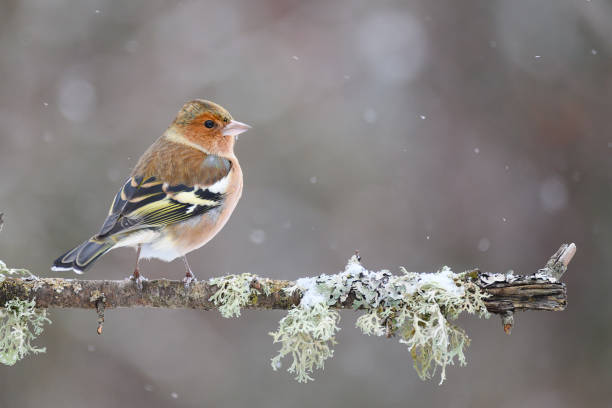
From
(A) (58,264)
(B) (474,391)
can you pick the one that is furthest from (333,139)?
(A) (58,264)

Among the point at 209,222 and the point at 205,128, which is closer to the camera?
the point at 209,222

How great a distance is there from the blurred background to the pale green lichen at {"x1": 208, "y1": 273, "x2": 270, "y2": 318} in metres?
5.20

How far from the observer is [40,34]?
30.7 ft

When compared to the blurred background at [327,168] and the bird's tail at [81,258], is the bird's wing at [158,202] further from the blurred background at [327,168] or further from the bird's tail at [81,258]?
the blurred background at [327,168]

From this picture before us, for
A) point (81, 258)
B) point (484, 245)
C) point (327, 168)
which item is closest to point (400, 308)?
point (81, 258)

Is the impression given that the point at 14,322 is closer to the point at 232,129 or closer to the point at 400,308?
the point at 400,308

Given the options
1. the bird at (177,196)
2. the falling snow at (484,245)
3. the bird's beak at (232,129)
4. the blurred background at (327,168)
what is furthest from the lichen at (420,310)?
the falling snow at (484,245)

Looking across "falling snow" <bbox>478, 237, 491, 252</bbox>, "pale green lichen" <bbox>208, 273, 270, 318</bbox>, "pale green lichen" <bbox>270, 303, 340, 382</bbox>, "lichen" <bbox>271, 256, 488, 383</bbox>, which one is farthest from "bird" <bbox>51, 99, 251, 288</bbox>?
"falling snow" <bbox>478, 237, 491, 252</bbox>

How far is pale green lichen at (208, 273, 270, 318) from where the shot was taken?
11.5ft

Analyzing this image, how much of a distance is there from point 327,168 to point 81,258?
634 centimetres

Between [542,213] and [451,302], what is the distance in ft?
20.3

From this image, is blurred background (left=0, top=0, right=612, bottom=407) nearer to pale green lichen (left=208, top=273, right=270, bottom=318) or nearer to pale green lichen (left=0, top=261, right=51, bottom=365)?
pale green lichen (left=0, top=261, right=51, bottom=365)

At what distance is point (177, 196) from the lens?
4609mm

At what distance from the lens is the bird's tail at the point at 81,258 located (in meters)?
3.83
